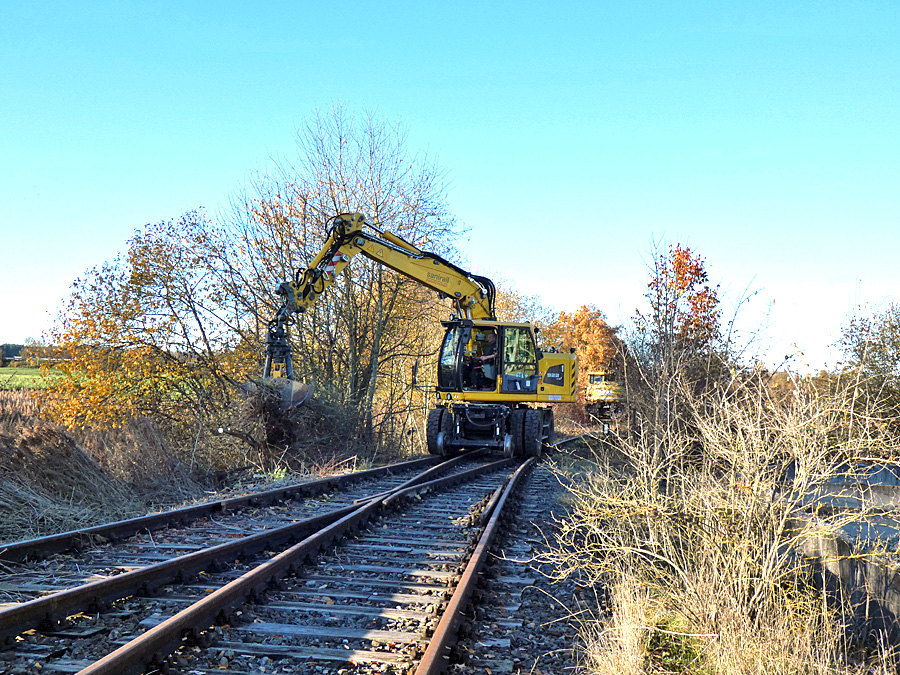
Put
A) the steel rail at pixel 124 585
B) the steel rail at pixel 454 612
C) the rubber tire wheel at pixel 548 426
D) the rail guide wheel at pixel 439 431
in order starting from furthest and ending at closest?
the rubber tire wheel at pixel 548 426, the rail guide wheel at pixel 439 431, the steel rail at pixel 124 585, the steel rail at pixel 454 612

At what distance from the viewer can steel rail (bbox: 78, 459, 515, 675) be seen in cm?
372

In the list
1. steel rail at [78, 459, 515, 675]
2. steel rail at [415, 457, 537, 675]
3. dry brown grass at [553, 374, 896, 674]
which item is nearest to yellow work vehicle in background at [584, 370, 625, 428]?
steel rail at [415, 457, 537, 675]

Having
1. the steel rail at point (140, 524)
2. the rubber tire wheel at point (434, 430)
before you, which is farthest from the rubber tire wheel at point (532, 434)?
the steel rail at point (140, 524)

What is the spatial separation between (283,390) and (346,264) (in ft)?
12.5

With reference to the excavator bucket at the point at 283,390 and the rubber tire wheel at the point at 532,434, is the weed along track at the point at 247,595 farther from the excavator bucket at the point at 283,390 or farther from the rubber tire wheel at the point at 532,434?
the rubber tire wheel at the point at 532,434

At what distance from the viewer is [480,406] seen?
1733cm

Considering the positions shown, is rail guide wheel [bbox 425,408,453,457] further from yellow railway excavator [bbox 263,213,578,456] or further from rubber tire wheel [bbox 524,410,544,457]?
rubber tire wheel [bbox 524,410,544,457]

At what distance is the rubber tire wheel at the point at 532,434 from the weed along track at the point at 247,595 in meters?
8.57

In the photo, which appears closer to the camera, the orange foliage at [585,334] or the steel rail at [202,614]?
the steel rail at [202,614]

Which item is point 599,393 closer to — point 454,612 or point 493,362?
point 493,362

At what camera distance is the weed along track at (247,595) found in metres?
4.18

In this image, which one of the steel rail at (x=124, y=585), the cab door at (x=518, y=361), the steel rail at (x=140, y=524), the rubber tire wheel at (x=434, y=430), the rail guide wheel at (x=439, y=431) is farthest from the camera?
the cab door at (x=518, y=361)

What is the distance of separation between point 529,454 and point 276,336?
24.2 feet

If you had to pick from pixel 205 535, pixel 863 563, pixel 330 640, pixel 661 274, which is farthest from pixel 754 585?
pixel 661 274
